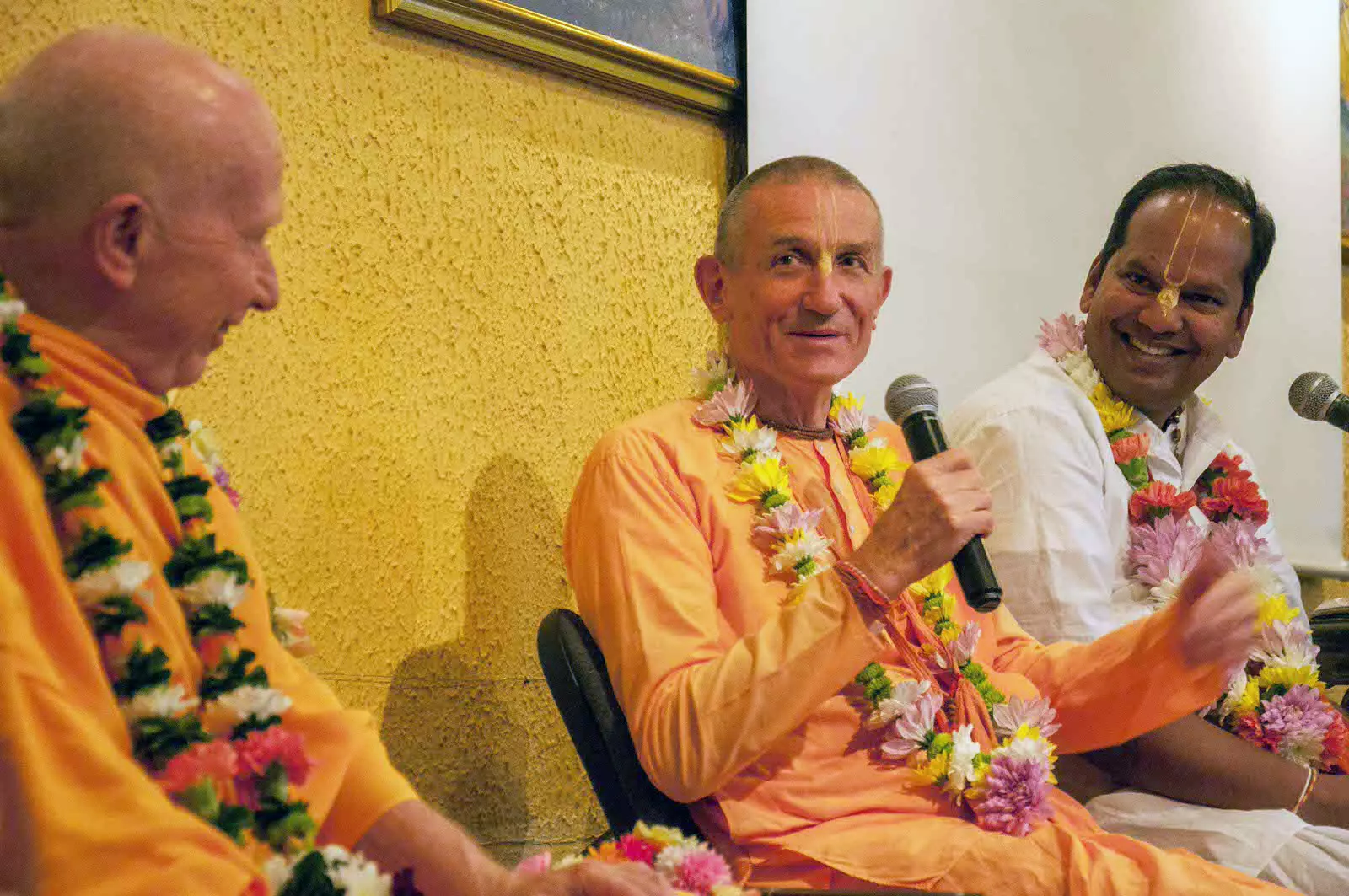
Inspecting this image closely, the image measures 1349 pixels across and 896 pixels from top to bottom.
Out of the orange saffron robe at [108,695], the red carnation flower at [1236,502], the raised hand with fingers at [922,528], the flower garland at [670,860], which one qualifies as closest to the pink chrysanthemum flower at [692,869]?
the flower garland at [670,860]

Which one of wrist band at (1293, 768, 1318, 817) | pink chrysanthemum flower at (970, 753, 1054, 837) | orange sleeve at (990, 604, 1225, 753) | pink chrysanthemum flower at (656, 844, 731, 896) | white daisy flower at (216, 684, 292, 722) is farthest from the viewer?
wrist band at (1293, 768, 1318, 817)

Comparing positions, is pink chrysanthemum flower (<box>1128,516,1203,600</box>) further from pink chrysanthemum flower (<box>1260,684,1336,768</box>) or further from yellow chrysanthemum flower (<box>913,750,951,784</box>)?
yellow chrysanthemum flower (<box>913,750,951,784</box>)

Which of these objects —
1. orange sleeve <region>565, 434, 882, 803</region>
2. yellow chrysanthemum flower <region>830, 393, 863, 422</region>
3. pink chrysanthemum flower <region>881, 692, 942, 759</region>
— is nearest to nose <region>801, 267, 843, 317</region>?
yellow chrysanthemum flower <region>830, 393, 863, 422</region>

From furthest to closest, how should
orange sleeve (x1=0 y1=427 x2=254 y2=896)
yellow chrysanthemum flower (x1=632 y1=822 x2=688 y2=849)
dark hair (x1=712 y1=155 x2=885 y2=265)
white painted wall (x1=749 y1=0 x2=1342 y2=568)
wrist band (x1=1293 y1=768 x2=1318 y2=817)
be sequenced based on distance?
white painted wall (x1=749 y1=0 x2=1342 y2=568) → wrist band (x1=1293 y1=768 x2=1318 y2=817) → dark hair (x1=712 y1=155 x2=885 y2=265) → yellow chrysanthemum flower (x1=632 y1=822 x2=688 y2=849) → orange sleeve (x1=0 y1=427 x2=254 y2=896)

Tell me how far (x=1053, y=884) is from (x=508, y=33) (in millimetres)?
1968

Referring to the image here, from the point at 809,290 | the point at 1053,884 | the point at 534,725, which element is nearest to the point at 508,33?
the point at 809,290

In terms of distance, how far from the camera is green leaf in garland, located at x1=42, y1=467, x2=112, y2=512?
59.4 inches

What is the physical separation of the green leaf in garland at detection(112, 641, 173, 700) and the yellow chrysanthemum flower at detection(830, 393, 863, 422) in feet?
5.11

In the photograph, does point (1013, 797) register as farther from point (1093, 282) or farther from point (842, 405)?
point (1093, 282)

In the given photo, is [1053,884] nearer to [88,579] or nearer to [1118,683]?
[1118,683]

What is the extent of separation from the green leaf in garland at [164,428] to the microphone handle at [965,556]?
1139mm

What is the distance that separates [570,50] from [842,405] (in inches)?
40.3

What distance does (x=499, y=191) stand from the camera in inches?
121

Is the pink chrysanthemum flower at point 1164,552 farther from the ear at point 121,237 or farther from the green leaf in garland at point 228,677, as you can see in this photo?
the ear at point 121,237
